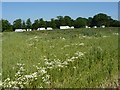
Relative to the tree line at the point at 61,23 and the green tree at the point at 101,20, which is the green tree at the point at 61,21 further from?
the green tree at the point at 101,20

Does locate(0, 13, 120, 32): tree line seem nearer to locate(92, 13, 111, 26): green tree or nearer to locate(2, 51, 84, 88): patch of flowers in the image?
locate(92, 13, 111, 26): green tree

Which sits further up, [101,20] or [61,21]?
[61,21]

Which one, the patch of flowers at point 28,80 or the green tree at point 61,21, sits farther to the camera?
the green tree at point 61,21

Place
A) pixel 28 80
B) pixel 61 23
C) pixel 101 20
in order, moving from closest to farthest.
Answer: pixel 28 80
pixel 101 20
pixel 61 23

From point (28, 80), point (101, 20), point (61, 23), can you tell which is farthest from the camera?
point (61, 23)

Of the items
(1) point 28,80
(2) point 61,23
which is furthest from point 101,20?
(1) point 28,80

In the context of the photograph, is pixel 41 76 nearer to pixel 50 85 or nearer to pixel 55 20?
pixel 50 85

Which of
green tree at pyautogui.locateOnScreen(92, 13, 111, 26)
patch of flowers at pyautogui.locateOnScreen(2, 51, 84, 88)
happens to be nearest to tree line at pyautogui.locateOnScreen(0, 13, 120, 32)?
green tree at pyautogui.locateOnScreen(92, 13, 111, 26)

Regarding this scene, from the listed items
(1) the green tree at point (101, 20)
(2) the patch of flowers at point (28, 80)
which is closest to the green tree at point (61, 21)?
(1) the green tree at point (101, 20)

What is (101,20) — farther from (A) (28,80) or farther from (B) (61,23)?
(A) (28,80)

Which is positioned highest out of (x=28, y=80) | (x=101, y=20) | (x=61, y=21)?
(x=61, y=21)

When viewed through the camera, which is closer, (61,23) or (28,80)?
(28,80)

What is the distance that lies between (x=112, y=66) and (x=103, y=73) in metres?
1.21

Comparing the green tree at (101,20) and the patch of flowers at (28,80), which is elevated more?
the green tree at (101,20)
